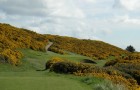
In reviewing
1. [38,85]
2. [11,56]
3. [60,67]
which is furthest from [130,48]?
[38,85]

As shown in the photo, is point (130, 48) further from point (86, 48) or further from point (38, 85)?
point (38, 85)

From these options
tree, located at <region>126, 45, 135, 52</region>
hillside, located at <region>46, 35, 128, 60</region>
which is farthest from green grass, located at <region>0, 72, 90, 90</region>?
tree, located at <region>126, 45, 135, 52</region>

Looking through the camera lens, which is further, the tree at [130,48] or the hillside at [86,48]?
the tree at [130,48]

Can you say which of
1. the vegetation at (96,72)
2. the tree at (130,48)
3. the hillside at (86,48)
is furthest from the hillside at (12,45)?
the tree at (130,48)

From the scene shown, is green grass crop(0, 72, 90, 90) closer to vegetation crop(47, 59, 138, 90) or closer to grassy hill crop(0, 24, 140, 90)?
grassy hill crop(0, 24, 140, 90)

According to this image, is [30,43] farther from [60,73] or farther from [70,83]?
[70,83]

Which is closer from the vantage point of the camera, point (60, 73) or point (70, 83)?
point (70, 83)

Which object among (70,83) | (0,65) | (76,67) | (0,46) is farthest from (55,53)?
(70,83)

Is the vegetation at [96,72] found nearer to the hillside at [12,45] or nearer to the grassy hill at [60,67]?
the grassy hill at [60,67]

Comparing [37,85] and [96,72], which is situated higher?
[96,72]

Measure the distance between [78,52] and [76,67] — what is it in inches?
1166

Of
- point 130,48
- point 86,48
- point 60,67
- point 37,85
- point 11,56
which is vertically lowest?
point 37,85

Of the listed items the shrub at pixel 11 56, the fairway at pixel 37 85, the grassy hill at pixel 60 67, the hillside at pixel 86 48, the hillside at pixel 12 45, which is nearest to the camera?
the fairway at pixel 37 85

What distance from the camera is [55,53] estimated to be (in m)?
48.1
